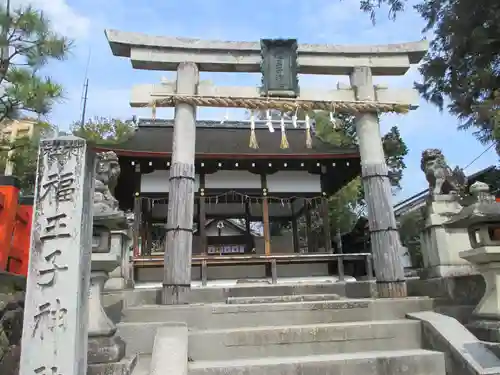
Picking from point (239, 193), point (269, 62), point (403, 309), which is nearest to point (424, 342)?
point (403, 309)

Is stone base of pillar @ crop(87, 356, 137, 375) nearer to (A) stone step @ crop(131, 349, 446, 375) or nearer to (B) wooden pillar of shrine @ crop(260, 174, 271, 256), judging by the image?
(A) stone step @ crop(131, 349, 446, 375)

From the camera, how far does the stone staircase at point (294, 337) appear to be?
4148mm

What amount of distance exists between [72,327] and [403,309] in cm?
460

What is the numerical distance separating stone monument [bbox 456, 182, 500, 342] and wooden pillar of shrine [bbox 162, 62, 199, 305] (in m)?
4.19

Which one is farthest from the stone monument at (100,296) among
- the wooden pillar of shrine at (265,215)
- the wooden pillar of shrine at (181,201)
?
the wooden pillar of shrine at (265,215)

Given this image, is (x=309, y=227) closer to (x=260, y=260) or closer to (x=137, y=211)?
(x=260, y=260)

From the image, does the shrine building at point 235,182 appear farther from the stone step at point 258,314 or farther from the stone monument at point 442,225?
the stone step at point 258,314

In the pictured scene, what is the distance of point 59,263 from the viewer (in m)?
3.10

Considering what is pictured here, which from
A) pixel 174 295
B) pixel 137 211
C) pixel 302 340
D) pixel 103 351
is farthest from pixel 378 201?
pixel 137 211

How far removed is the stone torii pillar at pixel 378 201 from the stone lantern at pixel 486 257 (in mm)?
1986

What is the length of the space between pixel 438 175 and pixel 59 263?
5858mm

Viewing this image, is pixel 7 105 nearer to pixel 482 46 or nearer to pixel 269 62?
pixel 269 62

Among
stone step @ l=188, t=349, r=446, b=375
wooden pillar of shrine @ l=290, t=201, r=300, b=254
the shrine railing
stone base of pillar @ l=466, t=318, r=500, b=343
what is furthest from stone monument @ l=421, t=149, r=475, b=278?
wooden pillar of shrine @ l=290, t=201, r=300, b=254

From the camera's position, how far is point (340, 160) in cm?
1180
